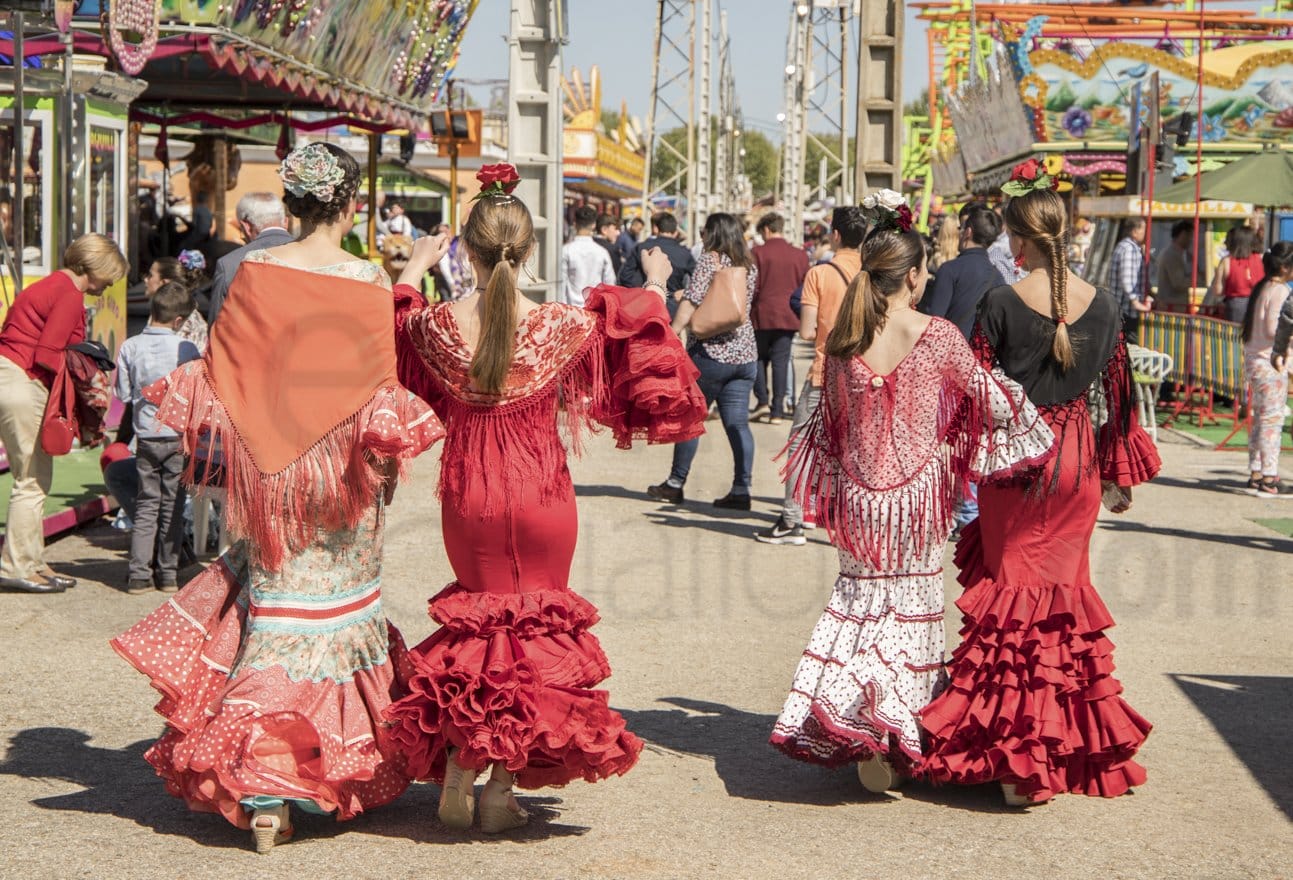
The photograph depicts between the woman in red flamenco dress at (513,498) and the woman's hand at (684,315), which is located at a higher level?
the woman's hand at (684,315)

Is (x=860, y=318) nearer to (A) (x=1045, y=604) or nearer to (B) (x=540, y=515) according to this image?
(A) (x=1045, y=604)

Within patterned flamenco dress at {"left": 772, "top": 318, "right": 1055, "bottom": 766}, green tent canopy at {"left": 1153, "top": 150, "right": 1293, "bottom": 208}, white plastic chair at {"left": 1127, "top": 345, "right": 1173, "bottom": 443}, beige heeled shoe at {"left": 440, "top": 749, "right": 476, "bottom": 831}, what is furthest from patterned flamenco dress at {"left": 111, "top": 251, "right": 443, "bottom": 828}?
green tent canopy at {"left": 1153, "top": 150, "right": 1293, "bottom": 208}

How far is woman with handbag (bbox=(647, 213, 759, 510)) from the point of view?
400 inches

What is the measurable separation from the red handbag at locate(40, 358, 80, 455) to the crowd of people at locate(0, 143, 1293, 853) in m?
3.03

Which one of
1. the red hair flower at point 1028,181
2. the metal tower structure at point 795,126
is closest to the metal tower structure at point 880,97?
the red hair flower at point 1028,181

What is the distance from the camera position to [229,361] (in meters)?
4.63

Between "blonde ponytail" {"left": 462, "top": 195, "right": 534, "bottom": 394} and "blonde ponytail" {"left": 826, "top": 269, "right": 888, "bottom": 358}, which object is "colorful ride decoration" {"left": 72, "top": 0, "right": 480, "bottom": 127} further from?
"blonde ponytail" {"left": 826, "top": 269, "right": 888, "bottom": 358}

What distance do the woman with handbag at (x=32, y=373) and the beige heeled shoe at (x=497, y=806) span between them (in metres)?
4.06

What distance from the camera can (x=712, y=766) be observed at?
548cm

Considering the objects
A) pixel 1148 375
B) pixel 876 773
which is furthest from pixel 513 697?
pixel 1148 375

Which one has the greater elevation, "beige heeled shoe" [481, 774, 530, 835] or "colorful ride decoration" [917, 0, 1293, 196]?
"colorful ride decoration" [917, 0, 1293, 196]

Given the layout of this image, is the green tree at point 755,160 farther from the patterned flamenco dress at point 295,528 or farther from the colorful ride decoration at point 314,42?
the patterned flamenco dress at point 295,528

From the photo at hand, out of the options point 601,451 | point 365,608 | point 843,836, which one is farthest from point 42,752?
point 601,451

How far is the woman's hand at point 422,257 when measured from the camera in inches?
→ 191
